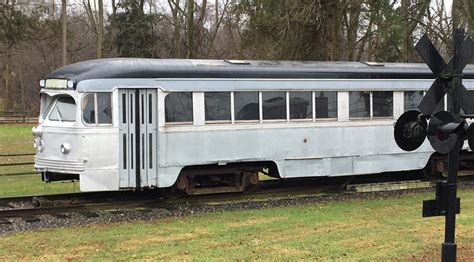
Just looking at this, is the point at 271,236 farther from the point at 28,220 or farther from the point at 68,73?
the point at 68,73

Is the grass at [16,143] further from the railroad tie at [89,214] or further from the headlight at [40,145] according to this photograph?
the railroad tie at [89,214]

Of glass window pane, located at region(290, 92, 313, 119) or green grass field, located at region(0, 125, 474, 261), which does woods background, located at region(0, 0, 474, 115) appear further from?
green grass field, located at region(0, 125, 474, 261)

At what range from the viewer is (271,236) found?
8305 millimetres

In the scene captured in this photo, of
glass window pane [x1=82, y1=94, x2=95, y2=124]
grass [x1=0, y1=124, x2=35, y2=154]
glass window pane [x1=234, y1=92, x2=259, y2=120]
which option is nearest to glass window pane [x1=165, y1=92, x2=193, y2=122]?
glass window pane [x1=234, y1=92, x2=259, y2=120]

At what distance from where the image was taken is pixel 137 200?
464 inches

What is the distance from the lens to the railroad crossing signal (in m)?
5.02

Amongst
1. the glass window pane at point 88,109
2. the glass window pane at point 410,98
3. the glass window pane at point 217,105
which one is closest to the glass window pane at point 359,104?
the glass window pane at point 410,98

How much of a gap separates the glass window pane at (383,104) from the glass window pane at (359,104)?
184mm

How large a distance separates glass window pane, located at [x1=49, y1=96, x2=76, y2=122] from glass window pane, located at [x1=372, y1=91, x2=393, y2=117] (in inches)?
250

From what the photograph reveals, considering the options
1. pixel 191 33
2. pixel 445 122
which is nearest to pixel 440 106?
pixel 445 122

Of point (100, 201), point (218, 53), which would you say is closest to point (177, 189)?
point (100, 201)

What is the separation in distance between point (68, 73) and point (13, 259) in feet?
15.1

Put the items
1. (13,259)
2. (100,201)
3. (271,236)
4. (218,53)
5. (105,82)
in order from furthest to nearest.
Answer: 1. (218,53)
2. (100,201)
3. (105,82)
4. (271,236)
5. (13,259)

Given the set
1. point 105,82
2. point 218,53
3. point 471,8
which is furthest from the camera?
point 218,53
